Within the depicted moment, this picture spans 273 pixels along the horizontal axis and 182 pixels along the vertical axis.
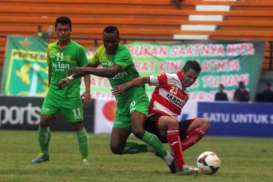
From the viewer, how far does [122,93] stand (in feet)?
39.0

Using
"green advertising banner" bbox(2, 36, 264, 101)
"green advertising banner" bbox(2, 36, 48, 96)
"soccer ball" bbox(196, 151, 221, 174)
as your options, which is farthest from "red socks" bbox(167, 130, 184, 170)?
"green advertising banner" bbox(2, 36, 48, 96)

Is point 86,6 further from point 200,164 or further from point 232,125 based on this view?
point 200,164

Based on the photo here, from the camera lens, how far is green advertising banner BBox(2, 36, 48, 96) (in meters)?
Result: 26.3

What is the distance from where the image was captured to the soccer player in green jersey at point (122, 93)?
11195mm

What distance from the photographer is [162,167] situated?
12.6m

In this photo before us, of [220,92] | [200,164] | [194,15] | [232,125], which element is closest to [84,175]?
[200,164]

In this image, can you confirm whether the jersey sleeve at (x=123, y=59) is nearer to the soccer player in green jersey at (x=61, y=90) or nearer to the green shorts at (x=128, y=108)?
the green shorts at (x=128, y=108)

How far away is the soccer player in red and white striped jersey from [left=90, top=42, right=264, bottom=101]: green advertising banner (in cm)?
1460

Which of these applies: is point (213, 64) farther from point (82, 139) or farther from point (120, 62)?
point (120, 62)

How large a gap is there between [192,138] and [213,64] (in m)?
14.9

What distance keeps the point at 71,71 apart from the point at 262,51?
15.2 meters

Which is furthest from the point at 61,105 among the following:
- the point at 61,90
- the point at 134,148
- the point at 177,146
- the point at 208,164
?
the point at 208,164

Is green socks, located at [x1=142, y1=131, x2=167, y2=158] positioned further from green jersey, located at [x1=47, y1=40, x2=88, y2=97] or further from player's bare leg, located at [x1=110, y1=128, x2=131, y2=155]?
green jersey, located at [x1=47, y1=40, x2=88, y2=97]

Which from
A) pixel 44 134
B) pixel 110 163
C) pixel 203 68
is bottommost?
pixel 110 163
